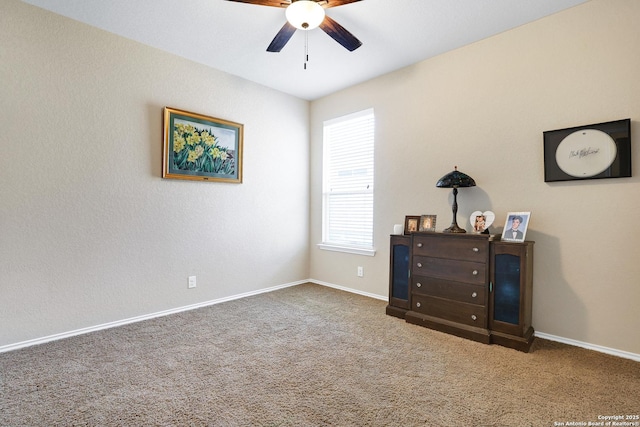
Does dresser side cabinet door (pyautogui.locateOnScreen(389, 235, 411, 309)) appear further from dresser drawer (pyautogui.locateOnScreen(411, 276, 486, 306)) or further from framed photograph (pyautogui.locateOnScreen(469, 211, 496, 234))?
framed photograph (pyautogui.locateOnScreen(469, 211, 496, 234))

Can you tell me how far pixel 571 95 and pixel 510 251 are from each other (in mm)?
1340

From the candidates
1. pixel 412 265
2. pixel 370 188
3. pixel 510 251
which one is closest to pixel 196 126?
pixel 370 188

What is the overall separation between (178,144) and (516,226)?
3.26m

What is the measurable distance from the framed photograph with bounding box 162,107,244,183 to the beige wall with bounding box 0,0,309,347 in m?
0.10

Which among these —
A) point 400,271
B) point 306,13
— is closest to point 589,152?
point 400,271

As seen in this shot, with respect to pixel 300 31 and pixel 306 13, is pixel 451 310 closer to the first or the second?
pixel 306 13

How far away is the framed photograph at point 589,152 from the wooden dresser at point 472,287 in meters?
0.67

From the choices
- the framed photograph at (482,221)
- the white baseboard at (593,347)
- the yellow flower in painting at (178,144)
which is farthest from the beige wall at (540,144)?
the yellow flower in painting at (178,144)

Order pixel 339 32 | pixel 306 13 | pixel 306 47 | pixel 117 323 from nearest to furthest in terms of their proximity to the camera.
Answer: pixel 306 13 → pixel 339 32 → pixel 117 323 → pixel 306 47

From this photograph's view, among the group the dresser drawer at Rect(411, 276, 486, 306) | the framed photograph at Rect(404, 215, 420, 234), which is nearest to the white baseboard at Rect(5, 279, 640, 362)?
the dresser drawer at Rect(411, 276, 486, 306)

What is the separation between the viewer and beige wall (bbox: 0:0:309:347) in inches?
95.6

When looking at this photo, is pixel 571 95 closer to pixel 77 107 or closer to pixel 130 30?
pixel 130 30

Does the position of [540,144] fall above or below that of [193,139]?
below

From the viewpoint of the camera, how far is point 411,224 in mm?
3229
